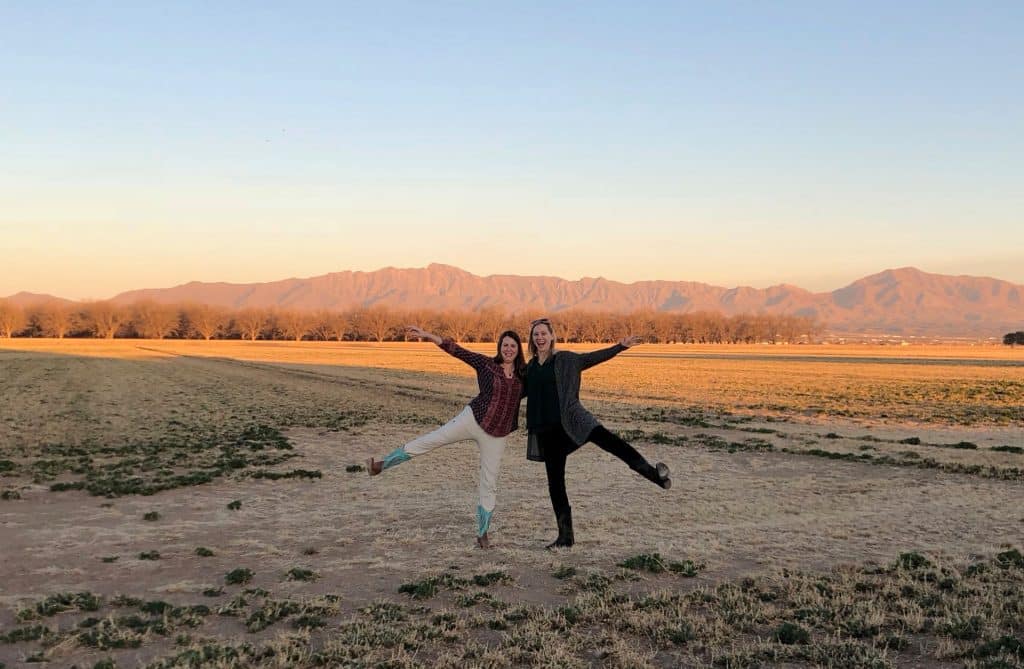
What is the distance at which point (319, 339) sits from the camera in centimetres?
18250

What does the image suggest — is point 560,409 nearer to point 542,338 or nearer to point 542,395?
point 542,395

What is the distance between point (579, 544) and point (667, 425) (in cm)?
1599

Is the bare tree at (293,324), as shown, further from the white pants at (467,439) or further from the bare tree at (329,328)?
the white pants at (467,439)

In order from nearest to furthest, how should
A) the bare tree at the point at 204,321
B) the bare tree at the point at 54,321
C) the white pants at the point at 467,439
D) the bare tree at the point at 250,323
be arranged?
the white pants at the point at 467,439 < the bare tree at the point at 54,321 < the bare tree at the point at 204,321 < the bare tree at the point at 250,323

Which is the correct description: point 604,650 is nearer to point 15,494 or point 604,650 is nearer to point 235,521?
point 235,521

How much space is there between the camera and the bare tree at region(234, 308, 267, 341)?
585ft

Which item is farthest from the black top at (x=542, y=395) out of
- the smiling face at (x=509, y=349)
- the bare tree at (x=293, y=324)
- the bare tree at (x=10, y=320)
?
the bare tree at (x=10, y=320)

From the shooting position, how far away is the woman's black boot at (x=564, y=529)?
944 centimetres

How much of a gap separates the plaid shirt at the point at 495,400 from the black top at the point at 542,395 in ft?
0.61

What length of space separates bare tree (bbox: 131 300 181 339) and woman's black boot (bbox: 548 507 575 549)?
181525 millimetres

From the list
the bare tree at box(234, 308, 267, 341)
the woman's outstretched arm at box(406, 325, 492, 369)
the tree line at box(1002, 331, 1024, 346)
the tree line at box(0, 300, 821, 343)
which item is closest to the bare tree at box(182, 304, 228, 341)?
the tree line at box(0, 300, 821, 343)

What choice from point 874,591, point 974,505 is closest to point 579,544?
point 874,591

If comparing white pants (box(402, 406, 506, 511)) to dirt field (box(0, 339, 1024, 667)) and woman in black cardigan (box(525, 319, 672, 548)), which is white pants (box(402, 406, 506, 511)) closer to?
woman in black cardigan (box(525, 319, 672, 548))

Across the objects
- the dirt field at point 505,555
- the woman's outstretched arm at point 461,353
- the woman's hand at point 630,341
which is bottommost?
the dirt field at point 505,555
